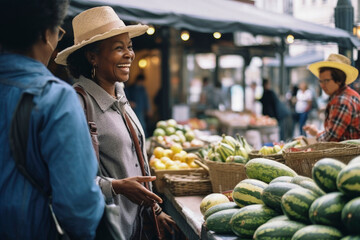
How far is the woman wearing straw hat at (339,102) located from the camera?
477 centimetres

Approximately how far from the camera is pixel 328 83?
515 centimetres

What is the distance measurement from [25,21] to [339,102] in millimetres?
3968

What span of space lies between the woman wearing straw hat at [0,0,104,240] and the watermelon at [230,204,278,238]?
37.6 inches

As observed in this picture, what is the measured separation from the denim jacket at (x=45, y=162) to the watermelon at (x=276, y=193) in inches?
42.2

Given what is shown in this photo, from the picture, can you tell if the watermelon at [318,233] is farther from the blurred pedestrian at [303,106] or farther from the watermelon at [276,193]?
the blurred pedestrian at [303,106]

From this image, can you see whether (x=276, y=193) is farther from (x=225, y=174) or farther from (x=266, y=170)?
(x=225, y=174)

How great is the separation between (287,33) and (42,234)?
5943 mm

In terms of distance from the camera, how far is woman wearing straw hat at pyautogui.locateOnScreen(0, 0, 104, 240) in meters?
1.58

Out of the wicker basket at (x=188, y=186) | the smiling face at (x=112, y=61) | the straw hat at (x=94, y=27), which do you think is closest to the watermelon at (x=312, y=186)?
the smiling face at (x=112, y=61)

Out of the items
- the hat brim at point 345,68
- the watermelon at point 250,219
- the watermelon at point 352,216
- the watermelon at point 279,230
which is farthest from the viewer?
the hat brim at point 345,68

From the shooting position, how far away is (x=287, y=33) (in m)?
6.86

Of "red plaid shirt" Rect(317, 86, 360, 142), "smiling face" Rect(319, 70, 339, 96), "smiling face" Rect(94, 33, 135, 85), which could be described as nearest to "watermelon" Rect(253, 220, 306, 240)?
"smiling face" Rect(94, 33, 135, 85)

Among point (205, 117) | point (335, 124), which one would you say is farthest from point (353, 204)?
point (205, 117)

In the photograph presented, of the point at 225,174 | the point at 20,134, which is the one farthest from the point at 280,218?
the point at 225,174
